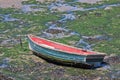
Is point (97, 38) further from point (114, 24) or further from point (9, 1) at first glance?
point (9, 1)

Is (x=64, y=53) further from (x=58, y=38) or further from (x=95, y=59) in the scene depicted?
(x=58, y=38)

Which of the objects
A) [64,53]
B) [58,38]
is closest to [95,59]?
[64,53]

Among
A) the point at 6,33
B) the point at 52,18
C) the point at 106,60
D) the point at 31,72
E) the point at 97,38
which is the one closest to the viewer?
the point at 31,72

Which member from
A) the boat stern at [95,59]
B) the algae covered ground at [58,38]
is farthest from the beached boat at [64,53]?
the algae covered ground at [58,38]

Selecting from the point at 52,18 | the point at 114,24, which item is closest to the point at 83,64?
the point at 114,24

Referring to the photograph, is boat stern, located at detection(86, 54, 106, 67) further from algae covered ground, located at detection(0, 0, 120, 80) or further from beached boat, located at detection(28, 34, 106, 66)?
algae covered ground, located at detection(0, 0, 120, 80)

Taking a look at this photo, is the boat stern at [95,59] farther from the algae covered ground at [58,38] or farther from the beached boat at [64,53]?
the algae covered ground at [58,38]

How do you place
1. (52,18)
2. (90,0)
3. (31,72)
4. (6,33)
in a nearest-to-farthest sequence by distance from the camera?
1. (31,72)
2. (6,33)
3. (52,18)
4. (90,0)
